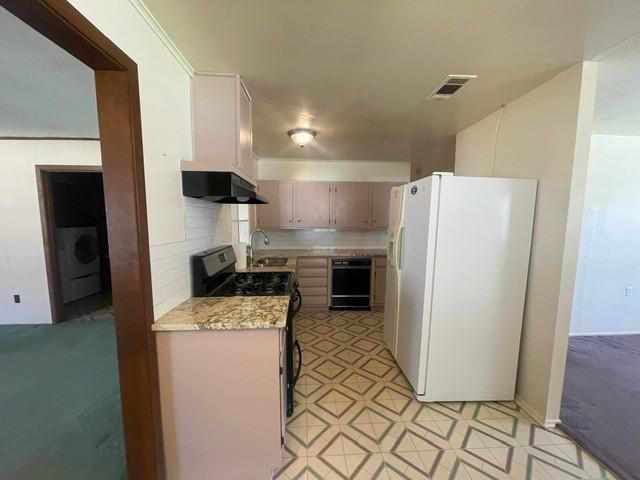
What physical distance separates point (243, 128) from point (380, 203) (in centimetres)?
285

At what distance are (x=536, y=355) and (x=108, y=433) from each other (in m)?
3.04

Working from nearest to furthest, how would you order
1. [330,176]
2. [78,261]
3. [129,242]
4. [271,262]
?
[129,242]
[271,262]
[78,261]
[330,176]

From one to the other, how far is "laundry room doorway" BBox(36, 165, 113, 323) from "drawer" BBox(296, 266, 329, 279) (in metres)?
2.63

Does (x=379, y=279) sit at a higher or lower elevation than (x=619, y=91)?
lower

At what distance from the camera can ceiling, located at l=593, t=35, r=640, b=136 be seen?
150 cm

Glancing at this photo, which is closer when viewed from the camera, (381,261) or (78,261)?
(381,261)

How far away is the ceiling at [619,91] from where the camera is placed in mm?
1501

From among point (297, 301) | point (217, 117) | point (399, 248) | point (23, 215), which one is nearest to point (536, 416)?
point (399, 248)

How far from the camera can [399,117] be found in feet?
8.02

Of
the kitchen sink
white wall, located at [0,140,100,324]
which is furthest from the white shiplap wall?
white wall, located at [0,140,100,324]

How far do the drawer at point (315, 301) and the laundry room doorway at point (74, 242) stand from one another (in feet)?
9.24

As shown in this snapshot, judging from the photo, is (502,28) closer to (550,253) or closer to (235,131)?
(550,253)

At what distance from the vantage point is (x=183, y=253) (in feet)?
5.38

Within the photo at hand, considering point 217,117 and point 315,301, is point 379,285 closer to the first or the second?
point 315,301
